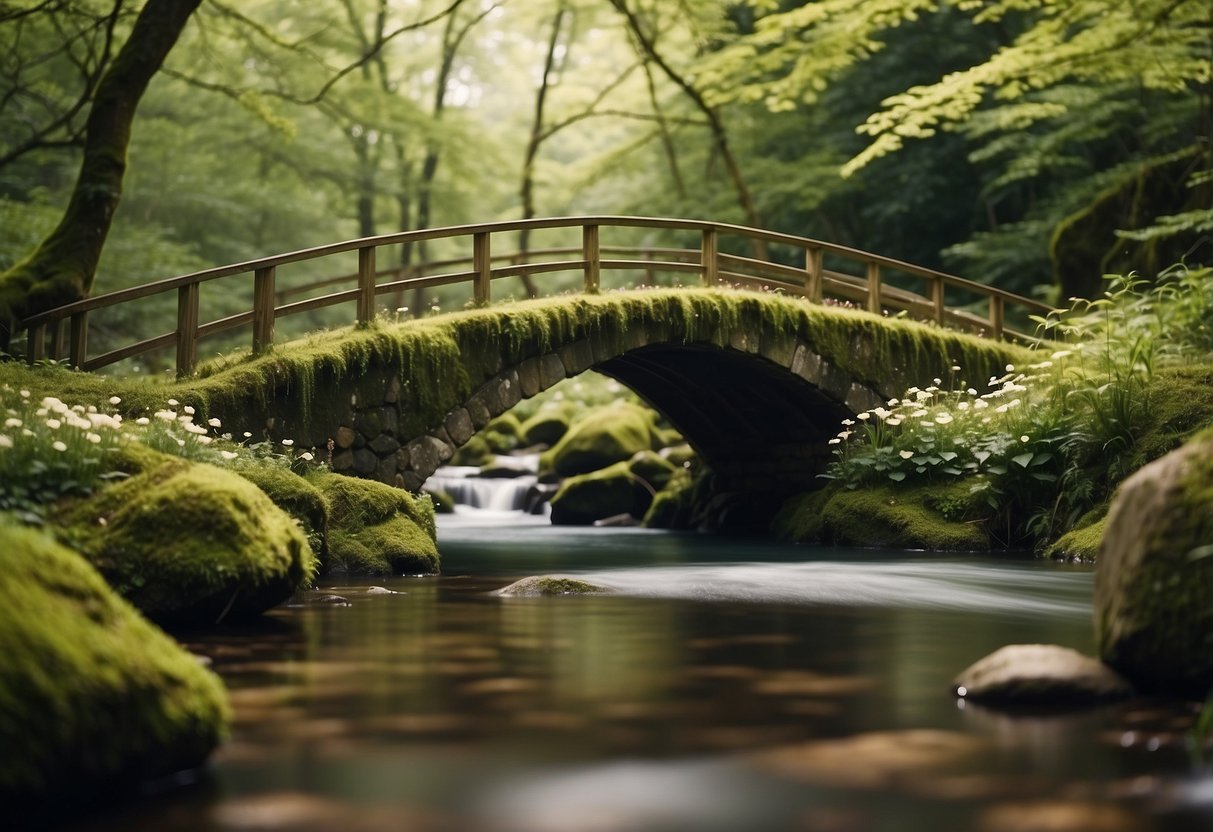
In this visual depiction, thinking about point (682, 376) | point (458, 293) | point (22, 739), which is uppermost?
point (458, 293)

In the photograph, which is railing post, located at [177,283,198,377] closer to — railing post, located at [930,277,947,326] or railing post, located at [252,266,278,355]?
railing post, located at [252,266,278,355]

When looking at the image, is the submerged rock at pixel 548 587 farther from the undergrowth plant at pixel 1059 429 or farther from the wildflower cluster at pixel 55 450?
the undergrowth plant at pixel 1059 429

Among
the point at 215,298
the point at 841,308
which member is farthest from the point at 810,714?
the point at 215,298

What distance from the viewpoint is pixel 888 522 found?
14.5 metres

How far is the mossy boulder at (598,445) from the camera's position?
2331 centimetres

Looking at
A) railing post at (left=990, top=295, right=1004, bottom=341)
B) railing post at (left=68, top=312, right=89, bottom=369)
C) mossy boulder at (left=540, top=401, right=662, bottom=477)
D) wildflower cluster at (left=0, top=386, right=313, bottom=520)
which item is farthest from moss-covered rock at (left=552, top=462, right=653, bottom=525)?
wildflower cluster at (left=0, top=386, right=313, bottom=520)

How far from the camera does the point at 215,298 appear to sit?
961 inches

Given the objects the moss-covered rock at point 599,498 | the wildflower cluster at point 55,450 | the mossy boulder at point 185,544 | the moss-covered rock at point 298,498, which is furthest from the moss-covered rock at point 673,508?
the mossy boulder at point 185,544

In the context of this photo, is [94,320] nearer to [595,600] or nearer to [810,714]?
[595,600]

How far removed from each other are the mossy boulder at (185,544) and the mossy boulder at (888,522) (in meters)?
8.91

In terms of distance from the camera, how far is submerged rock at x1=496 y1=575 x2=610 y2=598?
8891mm

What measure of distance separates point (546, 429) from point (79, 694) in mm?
23592

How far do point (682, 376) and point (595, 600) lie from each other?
401 inches

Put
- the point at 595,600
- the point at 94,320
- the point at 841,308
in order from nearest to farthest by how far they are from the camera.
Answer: the point at 595,600, the point at 841,308, the point at 94,320
